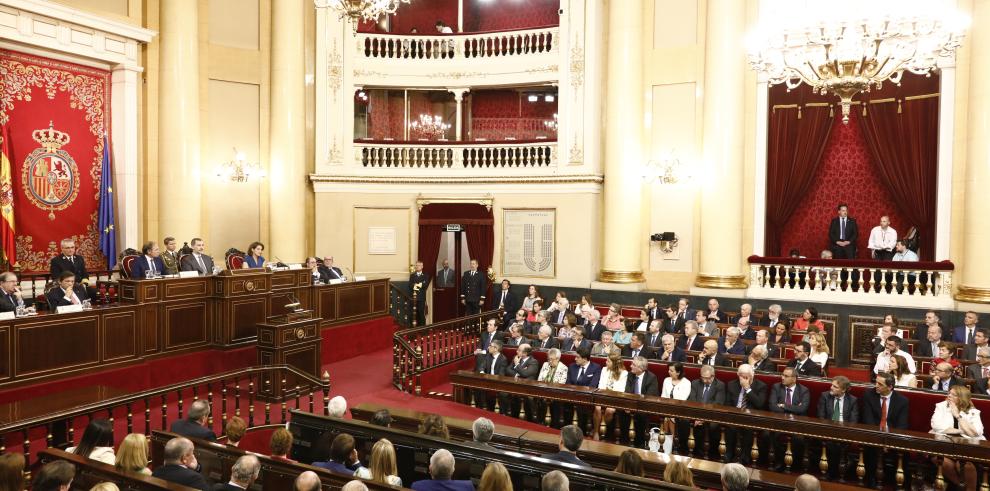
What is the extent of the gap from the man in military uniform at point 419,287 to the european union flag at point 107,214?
15.5ft

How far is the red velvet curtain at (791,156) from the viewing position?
11.2 m

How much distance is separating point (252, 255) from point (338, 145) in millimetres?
3550

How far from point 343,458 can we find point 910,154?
9.87m

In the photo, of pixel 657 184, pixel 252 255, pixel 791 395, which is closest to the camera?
pixel 791 395

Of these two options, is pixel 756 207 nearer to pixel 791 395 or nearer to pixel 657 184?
pixel 657 184

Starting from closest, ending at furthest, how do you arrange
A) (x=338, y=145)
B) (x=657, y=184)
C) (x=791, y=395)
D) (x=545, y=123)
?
(x=791, y=395) → (x=657, y=184) → (x=338, y=145) → (x=545, y=123)

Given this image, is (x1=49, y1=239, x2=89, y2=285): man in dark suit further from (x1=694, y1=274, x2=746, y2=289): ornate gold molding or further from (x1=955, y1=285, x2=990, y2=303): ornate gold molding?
(x1=955, y1=285, x2=990, y2=303): ornate gold molding

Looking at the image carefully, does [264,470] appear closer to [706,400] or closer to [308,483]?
[308,483]

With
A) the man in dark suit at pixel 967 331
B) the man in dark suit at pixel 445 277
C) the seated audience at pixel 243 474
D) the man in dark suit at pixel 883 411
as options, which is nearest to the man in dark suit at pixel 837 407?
the man in dark suit at pixel 883 411

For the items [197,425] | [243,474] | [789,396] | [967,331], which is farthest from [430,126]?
[243,474]

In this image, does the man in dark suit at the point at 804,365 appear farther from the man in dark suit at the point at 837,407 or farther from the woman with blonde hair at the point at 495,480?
the woman with blonde hair at the point at 495,480

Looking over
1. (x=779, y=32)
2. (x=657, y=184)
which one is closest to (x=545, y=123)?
(x=657, y=184)

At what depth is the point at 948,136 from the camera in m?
10.1

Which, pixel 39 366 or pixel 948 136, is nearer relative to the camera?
pixel 39 366
